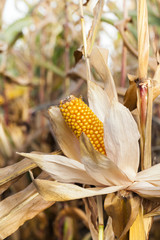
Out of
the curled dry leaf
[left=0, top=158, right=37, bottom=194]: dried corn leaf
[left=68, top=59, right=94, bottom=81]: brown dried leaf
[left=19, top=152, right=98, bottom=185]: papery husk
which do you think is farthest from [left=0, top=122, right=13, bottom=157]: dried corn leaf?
[left=19, top=152, right=98, bottom=185]: papery husk

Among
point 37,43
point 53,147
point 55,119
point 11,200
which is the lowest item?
point 53,147

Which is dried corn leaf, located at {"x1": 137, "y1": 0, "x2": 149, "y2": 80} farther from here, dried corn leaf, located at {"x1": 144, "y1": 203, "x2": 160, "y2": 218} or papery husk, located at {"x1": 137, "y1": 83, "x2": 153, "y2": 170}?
dried corn leaf, located at {"x1": 144, "y1": 203, "x2": 160, "y2": 218}

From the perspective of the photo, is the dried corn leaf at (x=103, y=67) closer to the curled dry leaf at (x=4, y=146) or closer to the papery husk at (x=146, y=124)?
the papery husk at (x=146, y=124)

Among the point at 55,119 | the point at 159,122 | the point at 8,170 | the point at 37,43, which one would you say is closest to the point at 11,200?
the point at 8,170

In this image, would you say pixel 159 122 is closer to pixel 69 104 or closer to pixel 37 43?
pixel 69 104

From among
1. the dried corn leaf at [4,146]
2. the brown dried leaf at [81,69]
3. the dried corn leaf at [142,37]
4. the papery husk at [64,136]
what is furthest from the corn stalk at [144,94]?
the dried corn leaf at [4,146]
